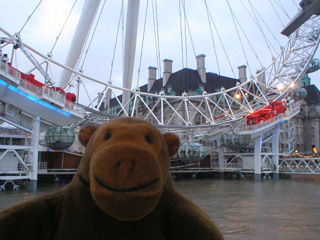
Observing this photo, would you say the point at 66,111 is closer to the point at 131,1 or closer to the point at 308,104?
the point at 131,1

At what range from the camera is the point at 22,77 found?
2509 cm

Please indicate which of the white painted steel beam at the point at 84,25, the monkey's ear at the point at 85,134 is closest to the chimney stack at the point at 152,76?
the white painted steel beam at the point at 84,25

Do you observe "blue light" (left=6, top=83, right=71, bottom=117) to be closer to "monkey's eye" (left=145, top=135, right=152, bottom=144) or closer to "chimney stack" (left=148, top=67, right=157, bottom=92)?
"monkey's eye" (left=145, top=135, right=152, bottom=144)

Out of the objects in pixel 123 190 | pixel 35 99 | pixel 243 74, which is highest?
pixel 243 74

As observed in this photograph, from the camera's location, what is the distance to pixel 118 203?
238cm

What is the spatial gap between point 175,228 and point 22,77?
25788mm

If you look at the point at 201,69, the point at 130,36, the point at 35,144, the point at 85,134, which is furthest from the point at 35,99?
the point at 201,69

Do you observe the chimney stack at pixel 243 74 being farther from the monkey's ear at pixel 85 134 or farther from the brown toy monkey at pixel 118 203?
the brown toy monkey at pixel 118 203

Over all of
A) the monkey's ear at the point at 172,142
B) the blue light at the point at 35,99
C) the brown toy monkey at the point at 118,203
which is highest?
the blue light at the point at 35,99

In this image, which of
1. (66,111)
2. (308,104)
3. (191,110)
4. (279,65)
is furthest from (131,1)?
(308,104)

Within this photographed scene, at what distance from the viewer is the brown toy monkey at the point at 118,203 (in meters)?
2.42

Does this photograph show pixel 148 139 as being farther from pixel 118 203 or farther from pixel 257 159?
pixel 257 159

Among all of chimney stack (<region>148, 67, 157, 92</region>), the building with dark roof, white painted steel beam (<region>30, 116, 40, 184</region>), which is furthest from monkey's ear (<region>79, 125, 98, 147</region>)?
chimney stack (<region>148, 67, 157, 92</region>)

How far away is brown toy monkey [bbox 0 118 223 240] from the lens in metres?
2.42
